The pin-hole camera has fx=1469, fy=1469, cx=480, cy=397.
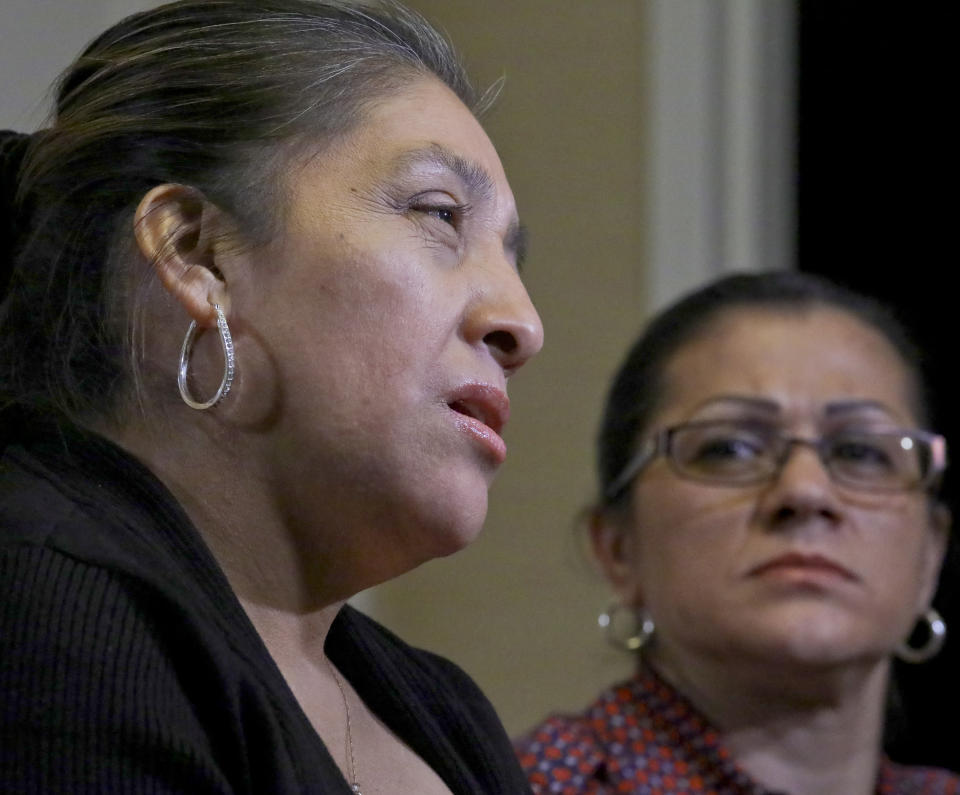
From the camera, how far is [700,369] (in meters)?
1.68

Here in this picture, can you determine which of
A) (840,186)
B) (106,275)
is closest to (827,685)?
(106,275)

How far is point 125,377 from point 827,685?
93 cm

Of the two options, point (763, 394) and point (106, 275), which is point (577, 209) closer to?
point (763, 394)

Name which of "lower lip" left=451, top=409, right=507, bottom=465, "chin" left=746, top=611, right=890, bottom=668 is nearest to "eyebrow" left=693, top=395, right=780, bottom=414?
"chin" left=746, top=611, right=890, bottom=668

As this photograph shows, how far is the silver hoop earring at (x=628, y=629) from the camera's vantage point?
1.67m

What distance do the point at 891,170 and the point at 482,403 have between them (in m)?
1.69

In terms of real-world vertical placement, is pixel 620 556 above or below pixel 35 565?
below

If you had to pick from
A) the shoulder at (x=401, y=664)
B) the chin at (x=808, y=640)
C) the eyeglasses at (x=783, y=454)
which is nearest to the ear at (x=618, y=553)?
the eyeglasses at (x=783, y=454)

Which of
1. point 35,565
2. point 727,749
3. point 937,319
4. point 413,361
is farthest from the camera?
point 937,319

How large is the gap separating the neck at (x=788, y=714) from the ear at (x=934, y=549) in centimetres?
13

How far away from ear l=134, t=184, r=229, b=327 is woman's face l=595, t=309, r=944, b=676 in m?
0.79

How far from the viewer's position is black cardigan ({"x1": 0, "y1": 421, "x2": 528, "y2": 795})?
0.73 metres

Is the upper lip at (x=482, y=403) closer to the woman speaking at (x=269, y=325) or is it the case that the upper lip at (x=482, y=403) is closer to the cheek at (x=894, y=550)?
the woman speaking at (x=269, y=325)

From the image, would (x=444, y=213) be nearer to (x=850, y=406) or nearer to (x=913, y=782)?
(x=850, y=406)
